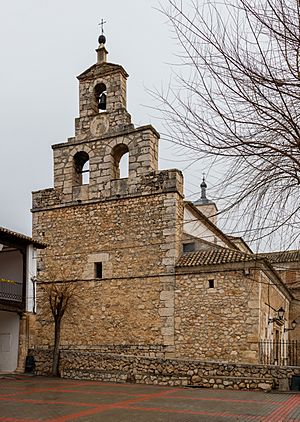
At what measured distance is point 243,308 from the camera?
1611cm

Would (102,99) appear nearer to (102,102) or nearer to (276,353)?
(102,102)

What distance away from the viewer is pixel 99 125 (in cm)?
1961

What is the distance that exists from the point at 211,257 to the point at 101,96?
7.51 metres

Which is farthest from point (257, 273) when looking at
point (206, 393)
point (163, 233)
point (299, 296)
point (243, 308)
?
point (299, 296)

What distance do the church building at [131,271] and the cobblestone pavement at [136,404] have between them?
1977mm

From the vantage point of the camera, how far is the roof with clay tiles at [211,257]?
54.2ft

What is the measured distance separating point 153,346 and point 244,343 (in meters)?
2.97

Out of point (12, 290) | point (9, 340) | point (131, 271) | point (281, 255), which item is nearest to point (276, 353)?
point (131, 271)

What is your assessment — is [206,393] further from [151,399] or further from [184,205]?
[184,205]

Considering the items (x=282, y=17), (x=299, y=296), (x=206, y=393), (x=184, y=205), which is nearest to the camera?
(x=282, y=17)

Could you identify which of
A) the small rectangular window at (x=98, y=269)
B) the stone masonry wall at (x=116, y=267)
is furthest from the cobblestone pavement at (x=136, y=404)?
the small rectangular window at (x=98, y=269)

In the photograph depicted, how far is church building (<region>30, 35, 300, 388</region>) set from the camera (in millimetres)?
16141

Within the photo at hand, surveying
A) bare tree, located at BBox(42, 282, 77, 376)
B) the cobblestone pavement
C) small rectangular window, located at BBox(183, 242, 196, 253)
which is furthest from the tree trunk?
small rectangular window, located at BBox(183, 242, 196, 253)

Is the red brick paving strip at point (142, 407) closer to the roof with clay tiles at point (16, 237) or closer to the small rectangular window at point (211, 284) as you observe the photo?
the small rectangular window at point (211, 284)
